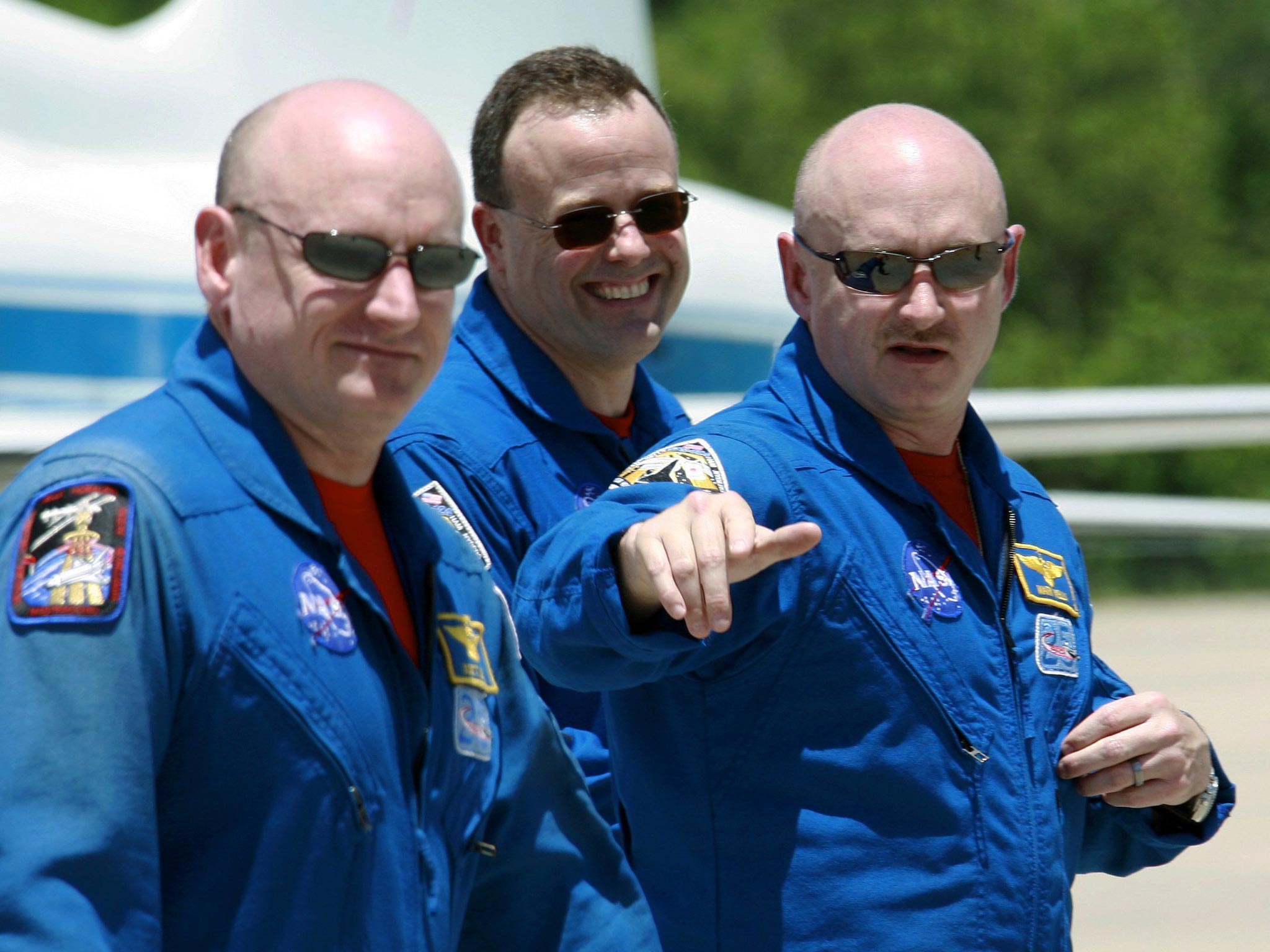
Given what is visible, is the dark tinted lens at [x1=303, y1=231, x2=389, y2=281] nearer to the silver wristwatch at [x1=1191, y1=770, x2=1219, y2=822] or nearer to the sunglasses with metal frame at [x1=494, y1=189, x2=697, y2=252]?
the sunglasses with metal frame at [x1=494, y1=189, x2=697, y2=252]

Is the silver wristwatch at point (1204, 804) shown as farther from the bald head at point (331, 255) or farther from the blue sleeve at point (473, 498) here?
the bald head at point (331, 255)

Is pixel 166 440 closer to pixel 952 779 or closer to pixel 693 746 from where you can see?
pixel 693 746

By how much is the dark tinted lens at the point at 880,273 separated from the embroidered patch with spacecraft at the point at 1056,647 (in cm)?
50

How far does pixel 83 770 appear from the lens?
146 centimetres

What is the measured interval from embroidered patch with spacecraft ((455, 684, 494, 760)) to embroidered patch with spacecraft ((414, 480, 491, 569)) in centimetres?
79

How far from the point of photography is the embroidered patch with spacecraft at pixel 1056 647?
93.1 inches

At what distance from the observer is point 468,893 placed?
73.8 inches

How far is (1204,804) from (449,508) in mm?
1179

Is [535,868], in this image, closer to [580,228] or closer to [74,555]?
[74,555]

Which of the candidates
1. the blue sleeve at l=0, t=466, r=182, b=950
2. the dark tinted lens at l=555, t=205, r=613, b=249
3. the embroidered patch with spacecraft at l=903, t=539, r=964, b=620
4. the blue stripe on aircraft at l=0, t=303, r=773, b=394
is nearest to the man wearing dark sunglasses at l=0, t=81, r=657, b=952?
the blue sleeve at l=0, t=466, r=182, b=950

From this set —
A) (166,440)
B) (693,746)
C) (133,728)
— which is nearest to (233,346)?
(166,440)

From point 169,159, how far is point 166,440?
648cm

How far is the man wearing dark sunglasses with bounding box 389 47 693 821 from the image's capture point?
9.56 ft

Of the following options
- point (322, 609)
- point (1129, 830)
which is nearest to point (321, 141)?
point (322, 609)
